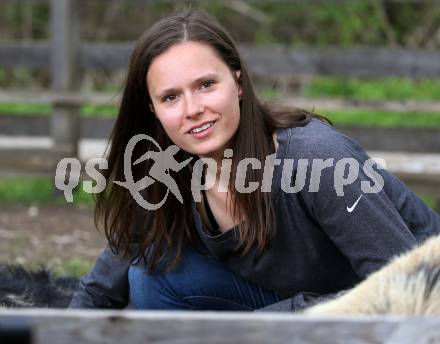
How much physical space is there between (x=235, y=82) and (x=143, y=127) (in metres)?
0.38

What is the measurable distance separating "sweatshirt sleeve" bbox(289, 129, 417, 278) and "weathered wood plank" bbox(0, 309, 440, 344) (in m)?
1.05

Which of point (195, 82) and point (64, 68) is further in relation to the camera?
point (64, 68)

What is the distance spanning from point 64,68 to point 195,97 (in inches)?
172

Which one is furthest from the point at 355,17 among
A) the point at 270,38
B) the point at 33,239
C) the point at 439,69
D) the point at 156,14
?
the point at 33,239

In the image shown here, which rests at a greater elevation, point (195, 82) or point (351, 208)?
point (195, 82)

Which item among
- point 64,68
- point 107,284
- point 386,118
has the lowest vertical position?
point 107,284

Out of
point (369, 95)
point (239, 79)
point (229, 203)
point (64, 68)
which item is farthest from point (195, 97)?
point (369, 95)

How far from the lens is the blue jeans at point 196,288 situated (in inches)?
115

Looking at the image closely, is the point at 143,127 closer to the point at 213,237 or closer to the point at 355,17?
the point at 213,237

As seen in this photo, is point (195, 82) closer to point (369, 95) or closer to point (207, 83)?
point (207, 83)

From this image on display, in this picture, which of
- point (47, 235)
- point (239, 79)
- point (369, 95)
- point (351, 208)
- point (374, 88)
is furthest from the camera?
point (374, 88)

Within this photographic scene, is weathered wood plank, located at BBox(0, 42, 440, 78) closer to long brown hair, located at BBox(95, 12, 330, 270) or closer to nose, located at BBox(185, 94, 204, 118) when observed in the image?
long brown hair, located at BBox(95, 12, 330, 270)

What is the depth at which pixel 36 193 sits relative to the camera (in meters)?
7.04

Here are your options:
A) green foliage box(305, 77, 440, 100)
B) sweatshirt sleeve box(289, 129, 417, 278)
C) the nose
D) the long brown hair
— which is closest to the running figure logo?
the long brown hair
